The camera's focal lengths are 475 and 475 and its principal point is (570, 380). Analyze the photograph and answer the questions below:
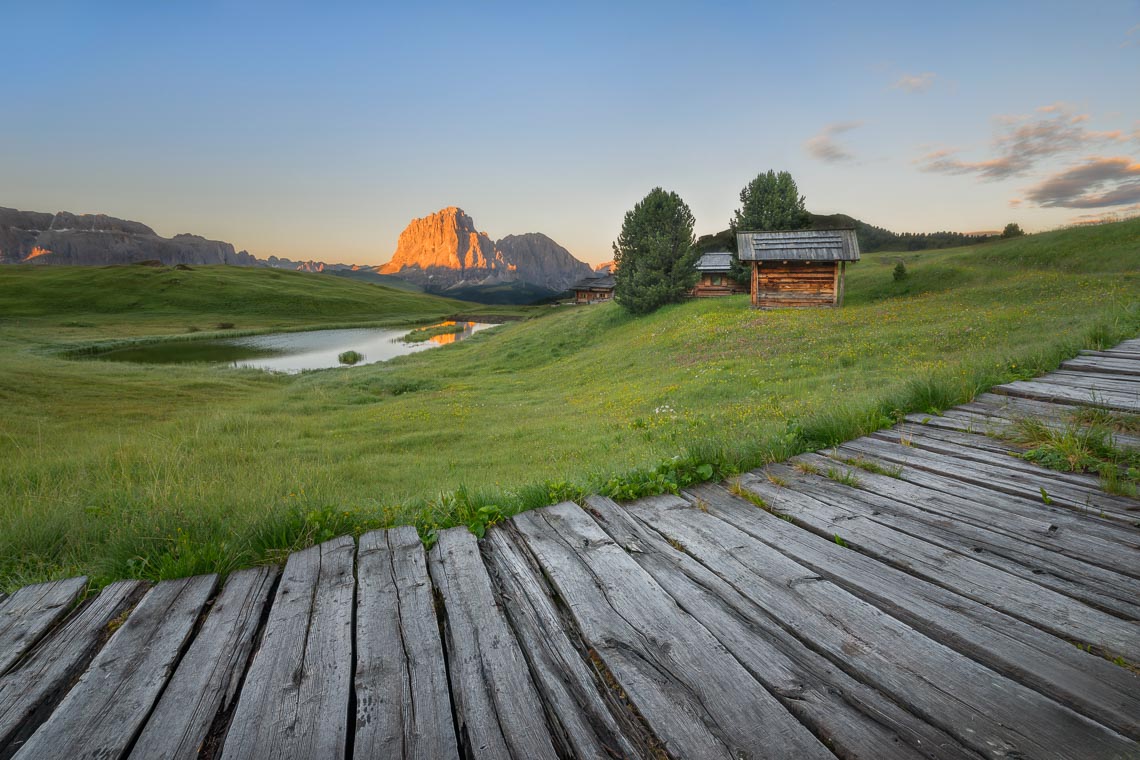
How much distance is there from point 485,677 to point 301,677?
0.81 metres

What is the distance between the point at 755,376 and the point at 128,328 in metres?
83.2

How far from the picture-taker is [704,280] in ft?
151

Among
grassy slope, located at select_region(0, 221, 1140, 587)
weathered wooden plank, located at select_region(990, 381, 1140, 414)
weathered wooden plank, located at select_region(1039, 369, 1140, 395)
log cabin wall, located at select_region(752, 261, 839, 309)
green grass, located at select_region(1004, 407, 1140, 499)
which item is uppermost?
log cabin wall, located at select_region(752, 261, 839, 309)

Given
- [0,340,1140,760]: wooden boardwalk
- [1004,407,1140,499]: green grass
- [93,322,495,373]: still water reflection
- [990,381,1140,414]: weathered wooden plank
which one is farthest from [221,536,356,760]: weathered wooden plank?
[93,322,495,373]: still water reflection

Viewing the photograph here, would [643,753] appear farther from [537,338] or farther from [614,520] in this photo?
[537,338]

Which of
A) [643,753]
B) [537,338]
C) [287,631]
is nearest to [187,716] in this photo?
[287,631]

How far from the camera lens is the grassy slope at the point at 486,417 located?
3.88 meters

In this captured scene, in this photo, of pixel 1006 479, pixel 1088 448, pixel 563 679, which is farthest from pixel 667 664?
pixel 1088 448

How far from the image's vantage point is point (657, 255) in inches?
1396

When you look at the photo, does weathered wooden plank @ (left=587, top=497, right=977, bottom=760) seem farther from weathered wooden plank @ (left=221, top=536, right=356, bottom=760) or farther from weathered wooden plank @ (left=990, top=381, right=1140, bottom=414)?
weathered wooden plank @ (left=990, top=381, right=1140, bottom=414)

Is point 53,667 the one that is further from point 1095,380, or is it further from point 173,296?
point 173,296

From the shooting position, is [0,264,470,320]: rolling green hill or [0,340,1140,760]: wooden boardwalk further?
[0,264,470,320]: rolling green hill

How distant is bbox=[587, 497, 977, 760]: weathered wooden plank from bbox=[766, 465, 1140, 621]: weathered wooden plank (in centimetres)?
127

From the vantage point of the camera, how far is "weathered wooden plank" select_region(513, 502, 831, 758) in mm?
1720
